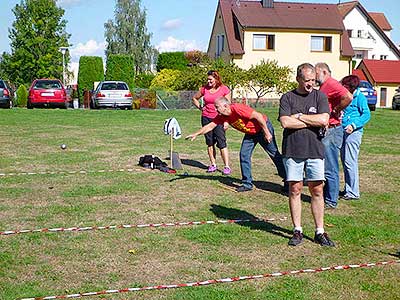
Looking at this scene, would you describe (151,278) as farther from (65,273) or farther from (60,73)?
(60,73)

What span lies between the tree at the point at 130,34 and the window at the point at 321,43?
102 feet

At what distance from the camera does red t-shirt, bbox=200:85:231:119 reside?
35.6ft

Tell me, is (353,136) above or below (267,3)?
below

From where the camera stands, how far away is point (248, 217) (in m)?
7.72

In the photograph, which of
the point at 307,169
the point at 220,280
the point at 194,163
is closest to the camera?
the point at 220,280

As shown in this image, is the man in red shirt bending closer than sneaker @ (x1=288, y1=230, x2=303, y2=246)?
No

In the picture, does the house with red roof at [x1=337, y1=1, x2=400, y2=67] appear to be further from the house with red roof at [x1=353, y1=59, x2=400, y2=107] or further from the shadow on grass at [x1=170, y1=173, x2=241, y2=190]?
the shadow on grass at [x1=170, y1=173, x2=241, y2=190]

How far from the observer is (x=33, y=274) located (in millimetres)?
5504

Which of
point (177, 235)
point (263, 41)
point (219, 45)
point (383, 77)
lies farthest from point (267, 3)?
point (177, 235)

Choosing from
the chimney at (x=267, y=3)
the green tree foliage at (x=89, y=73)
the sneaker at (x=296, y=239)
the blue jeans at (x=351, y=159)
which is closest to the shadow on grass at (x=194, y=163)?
the blue jeans at (x=351, y=159)

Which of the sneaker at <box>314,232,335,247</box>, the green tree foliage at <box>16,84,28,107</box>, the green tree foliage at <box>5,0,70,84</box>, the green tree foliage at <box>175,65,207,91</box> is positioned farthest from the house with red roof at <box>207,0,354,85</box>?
the sneaker at <box>314,232,335,247</box>

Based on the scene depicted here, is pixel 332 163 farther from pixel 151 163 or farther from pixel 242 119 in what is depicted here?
pixel 151 163

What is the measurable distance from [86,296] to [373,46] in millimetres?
71039

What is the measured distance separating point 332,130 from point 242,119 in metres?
1.30
